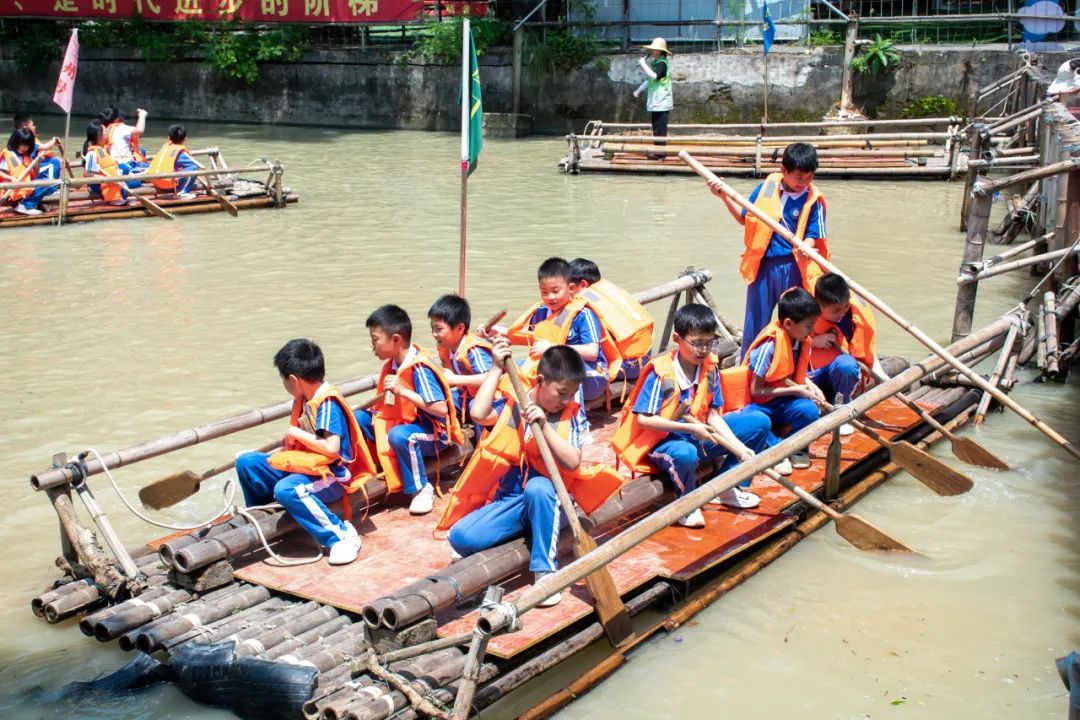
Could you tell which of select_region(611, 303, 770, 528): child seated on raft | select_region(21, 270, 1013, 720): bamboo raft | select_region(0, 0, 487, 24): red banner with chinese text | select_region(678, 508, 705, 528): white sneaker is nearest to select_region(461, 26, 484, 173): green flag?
select_region(21, 270, 1013, 720): bamboo raft

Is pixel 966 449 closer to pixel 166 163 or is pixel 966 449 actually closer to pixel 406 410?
pixel 406 410

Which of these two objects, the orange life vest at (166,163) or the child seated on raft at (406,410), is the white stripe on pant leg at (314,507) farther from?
the orange life vest at (166,163)

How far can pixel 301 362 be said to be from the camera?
5363 millimetres

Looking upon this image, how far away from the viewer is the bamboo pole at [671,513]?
4.00m

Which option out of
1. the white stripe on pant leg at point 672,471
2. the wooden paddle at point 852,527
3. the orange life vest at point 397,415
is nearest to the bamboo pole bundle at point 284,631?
the orange life vest at point 397,415

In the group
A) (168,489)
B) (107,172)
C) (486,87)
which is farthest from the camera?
(486,87)

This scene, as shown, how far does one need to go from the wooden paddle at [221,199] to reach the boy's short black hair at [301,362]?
1044cm

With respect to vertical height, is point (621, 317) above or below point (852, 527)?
above

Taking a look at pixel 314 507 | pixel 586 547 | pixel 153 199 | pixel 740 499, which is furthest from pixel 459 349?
pixel 153 199

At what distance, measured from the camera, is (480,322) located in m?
10.4

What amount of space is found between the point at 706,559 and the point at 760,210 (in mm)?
2442

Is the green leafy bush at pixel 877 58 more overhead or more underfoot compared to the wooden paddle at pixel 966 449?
more overhead

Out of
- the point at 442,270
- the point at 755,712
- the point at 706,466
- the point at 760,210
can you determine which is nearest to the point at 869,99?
the point at 442,270

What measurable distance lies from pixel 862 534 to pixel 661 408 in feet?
3.65
